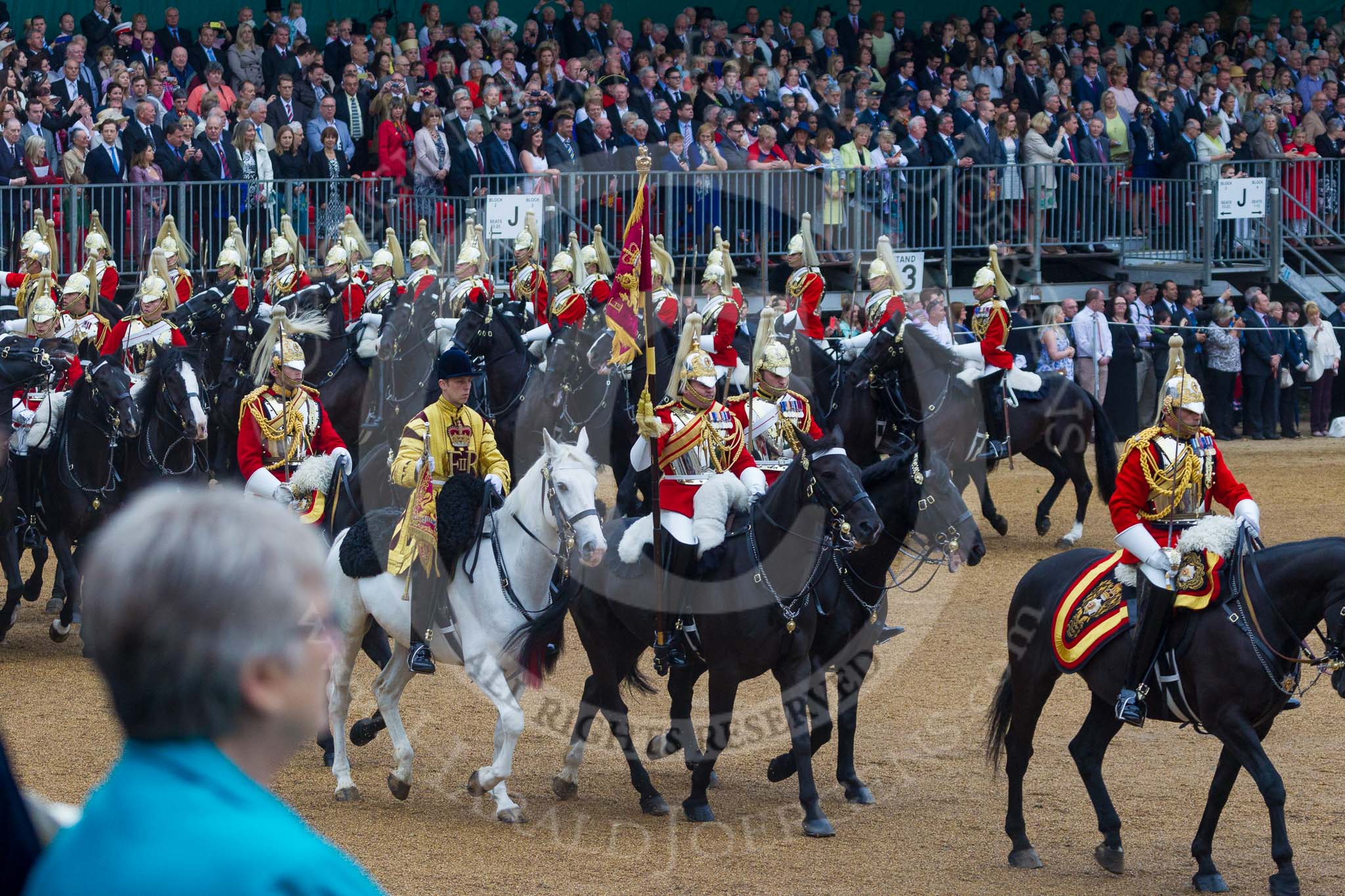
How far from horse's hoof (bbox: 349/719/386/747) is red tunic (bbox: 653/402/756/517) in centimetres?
174

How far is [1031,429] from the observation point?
13.9 metres

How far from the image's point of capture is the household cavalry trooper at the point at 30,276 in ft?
42.3

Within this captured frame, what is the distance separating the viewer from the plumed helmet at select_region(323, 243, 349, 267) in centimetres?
1555

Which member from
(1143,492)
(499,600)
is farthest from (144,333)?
(1143,492)

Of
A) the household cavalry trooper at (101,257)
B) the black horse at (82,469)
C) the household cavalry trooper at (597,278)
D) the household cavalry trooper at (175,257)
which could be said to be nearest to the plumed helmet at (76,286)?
the household cavalry trooper at (101,257)

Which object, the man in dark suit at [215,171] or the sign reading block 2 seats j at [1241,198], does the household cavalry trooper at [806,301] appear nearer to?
Result: the man in dark suit at [215,171]

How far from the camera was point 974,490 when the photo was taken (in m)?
16.4

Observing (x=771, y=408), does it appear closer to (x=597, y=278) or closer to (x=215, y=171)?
(x=597, y=278)

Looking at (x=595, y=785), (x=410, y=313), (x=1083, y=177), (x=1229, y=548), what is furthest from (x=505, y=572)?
(x=1083, y=177)

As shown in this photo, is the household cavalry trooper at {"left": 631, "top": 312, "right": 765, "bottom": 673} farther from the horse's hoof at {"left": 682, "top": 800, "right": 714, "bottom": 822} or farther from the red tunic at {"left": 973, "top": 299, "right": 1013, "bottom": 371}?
the red tunic at {"left": 973, "top": 299, "right": 1013, "bottom": 371}

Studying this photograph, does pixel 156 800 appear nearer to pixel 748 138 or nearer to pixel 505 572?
pixel 505 572

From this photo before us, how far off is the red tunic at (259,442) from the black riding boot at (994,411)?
6.04 m

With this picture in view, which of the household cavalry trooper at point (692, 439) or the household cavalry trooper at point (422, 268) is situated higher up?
the household cavalry trooper at point (422, 268)

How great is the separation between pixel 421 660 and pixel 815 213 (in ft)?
39.7
